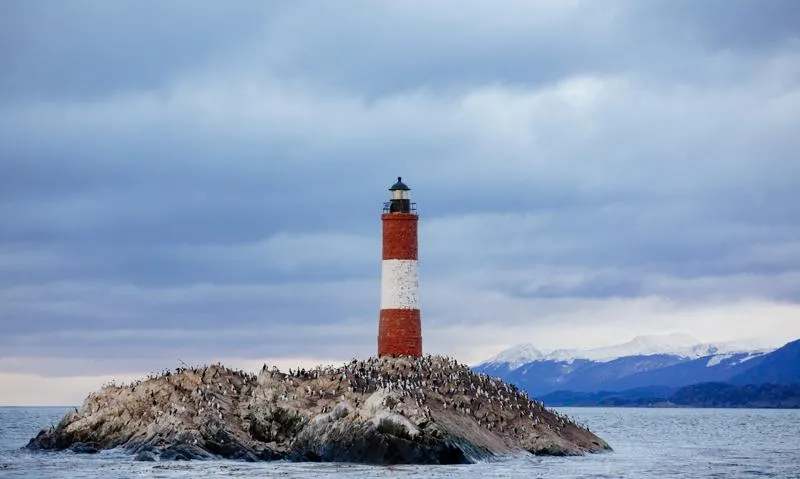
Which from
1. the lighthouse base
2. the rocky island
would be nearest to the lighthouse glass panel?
the lighthouse base

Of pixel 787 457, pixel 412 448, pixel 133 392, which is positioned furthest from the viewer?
pixel 787 457

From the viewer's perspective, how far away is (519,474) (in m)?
57.4

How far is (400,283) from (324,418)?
15.5 meters

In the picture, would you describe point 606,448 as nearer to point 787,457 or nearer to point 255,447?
point 787,457

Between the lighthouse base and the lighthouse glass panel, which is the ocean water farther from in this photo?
the lighthouse glass panel

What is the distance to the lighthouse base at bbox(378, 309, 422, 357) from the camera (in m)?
77.6

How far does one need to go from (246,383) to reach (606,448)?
20231mm

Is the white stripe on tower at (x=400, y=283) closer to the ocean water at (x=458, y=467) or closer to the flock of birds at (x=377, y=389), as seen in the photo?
the flock of birds at (x=377, y=389)

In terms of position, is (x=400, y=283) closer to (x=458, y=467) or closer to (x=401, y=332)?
(x=401, y=332)

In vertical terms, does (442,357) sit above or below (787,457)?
above

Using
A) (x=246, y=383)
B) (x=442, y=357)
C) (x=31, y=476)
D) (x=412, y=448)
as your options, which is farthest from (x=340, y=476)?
(x=442, y=357)

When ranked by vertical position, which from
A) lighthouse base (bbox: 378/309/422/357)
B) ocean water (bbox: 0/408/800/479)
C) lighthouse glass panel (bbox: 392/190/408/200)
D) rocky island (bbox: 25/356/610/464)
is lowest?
ocean water (bbox: 0/408/800/479)

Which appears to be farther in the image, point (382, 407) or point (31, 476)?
point (382, 407)

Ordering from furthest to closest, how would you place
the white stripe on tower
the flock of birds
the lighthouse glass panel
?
the lighthouse glass panel
the white stripe on tower
the flock of birds
